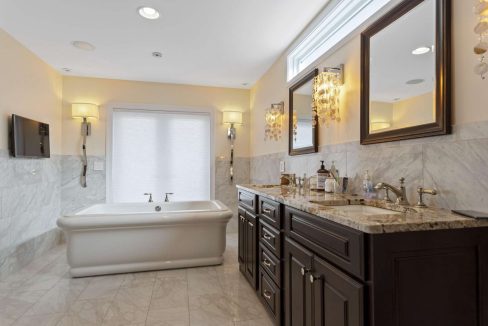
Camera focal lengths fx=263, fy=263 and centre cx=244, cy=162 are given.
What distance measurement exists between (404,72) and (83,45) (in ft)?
10.6

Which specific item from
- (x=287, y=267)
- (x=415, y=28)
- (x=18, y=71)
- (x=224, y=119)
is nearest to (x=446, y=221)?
(x=287, y=267)

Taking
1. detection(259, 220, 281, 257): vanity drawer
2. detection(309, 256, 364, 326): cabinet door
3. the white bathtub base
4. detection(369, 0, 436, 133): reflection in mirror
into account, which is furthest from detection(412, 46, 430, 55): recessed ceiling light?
the white bathtub base

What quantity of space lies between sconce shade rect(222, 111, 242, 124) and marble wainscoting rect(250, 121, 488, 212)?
2.58m

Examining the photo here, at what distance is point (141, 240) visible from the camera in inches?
111

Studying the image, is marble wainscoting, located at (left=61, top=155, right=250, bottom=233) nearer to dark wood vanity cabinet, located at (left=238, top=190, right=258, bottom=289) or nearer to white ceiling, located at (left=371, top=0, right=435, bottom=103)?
dark wood vanity cabinet, located at (left=238, top=190, right=258, bottom=289)

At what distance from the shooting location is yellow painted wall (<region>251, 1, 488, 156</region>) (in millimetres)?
1162

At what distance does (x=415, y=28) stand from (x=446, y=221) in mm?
1061

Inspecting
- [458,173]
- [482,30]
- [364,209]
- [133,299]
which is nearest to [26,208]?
[133,299]

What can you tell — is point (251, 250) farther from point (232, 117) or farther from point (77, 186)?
point (77, 186)

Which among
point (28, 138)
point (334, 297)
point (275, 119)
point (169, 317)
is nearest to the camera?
point (334, 297)

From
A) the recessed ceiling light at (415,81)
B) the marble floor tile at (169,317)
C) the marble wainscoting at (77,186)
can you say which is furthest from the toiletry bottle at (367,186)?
the marble wainscoting at (77,186)

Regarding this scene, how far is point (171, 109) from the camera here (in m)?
4.27

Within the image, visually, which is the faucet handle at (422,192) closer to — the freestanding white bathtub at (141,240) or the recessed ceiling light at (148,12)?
the freestanding white bathtub at (141,240)

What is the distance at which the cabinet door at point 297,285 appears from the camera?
1.37 metres
